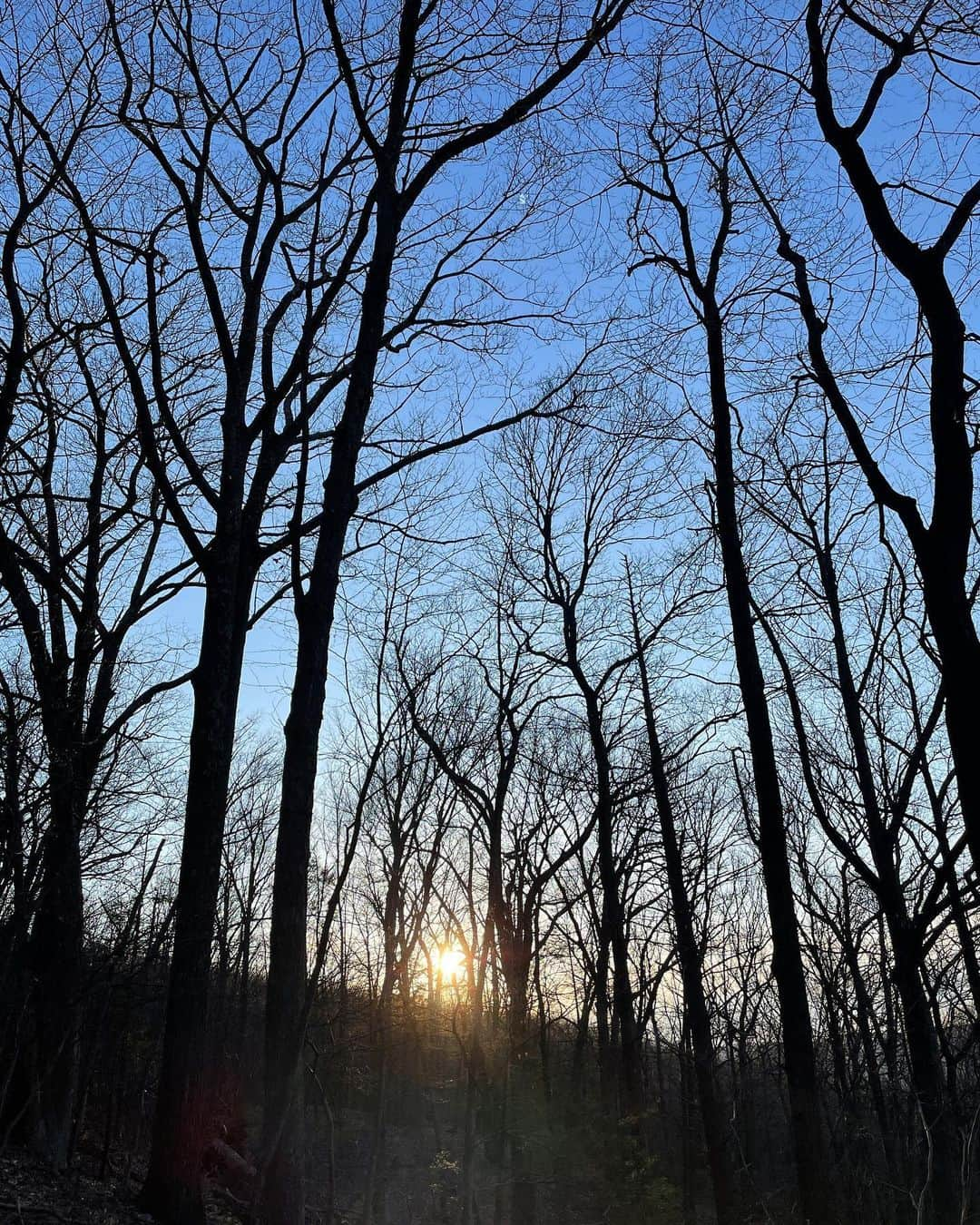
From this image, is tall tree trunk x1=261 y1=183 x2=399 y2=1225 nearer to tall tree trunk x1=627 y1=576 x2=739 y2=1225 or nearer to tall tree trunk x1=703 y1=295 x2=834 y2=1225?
tall tree trunk x1=703 y1=295 x2=834 y2=1225

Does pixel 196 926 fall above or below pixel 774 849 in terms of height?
below

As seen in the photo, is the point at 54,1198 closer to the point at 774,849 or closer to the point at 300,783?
the point at 300,783

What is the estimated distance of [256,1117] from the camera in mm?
27109

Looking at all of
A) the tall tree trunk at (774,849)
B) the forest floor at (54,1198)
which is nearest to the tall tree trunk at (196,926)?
the forest floor at (54,1198)

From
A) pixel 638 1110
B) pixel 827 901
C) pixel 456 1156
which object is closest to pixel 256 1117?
pixel 456 1156

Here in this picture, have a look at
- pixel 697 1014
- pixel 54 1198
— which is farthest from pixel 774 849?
pixel 697 1014

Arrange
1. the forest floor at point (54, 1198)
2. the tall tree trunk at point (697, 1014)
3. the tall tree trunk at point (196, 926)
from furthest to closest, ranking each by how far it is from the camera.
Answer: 1. the tall tree trunk at point (697, 1014)
2. the tall tree trunk at point (196, 926)
3. the forest floor at point (54, 1198)

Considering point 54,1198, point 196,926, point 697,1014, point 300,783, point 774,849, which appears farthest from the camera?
point 697,1014

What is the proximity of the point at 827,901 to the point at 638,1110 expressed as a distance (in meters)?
5.90

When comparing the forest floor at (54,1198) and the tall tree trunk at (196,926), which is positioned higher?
the tall tree trunk at (196,926)

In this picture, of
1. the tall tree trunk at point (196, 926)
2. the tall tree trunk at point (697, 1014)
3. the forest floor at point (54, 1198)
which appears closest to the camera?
the forest floor at point (54, 1198)

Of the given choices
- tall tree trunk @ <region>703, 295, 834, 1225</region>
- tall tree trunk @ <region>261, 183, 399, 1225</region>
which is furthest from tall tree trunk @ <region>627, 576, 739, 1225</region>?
tall tree trunk @ <region>261, 183, 399, 1225</region>

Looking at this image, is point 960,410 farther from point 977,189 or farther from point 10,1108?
point 10,1108

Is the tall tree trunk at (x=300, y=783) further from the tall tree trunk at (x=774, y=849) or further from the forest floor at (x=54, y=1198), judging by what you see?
the tall tree trunk at (x=774, y=849)
